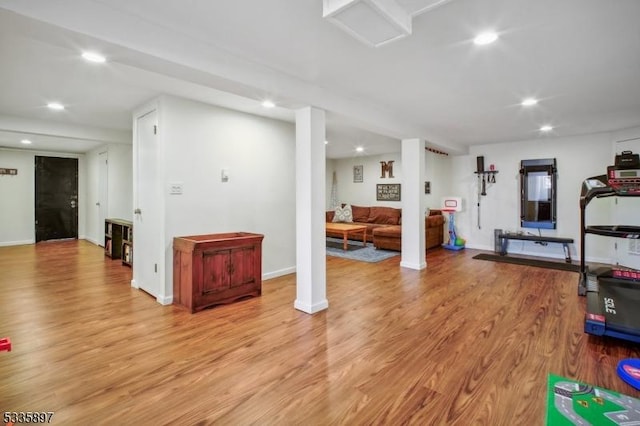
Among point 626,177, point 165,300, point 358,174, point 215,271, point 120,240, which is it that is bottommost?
point 165,300

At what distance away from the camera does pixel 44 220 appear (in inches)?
302

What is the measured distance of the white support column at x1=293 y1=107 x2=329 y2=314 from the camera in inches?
125

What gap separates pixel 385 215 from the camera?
26.5 feet

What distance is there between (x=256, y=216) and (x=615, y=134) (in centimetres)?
611

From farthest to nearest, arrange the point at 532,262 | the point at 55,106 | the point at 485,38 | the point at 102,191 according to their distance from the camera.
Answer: the point at 102,191
the point at 532,262
the point at 55,106
the point at 485,38

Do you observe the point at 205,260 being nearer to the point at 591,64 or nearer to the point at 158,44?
the point at 158,44

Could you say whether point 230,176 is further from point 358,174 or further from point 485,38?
point 358,174

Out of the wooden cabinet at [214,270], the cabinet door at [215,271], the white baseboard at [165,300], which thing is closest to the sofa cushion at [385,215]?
the wooden cabinet at [214,270]

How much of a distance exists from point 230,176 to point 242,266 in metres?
1.17

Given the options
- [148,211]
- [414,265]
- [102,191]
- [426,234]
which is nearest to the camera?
[148,211]

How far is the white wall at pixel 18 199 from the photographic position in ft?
23.3

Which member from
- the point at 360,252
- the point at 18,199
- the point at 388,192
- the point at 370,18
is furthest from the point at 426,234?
the point at 18,199

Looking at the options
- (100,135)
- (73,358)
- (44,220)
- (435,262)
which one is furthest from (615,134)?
(44,220)

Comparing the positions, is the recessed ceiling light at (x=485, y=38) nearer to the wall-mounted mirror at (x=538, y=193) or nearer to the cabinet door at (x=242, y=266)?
the cabinet door at (x=242, y=266)
